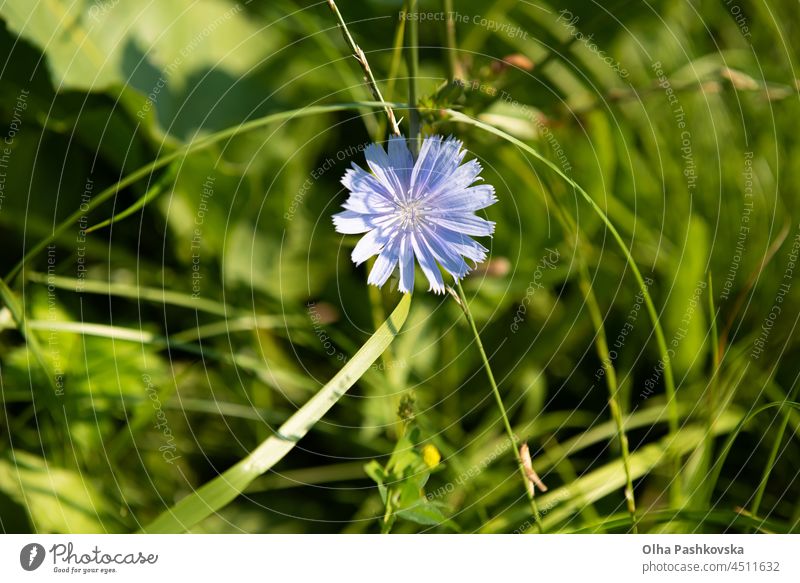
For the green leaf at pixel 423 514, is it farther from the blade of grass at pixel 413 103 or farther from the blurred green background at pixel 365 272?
the blade of grass at pixel 413 103

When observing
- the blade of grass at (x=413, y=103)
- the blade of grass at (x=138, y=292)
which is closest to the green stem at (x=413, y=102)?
the blade of grass at (x=413, y=103)

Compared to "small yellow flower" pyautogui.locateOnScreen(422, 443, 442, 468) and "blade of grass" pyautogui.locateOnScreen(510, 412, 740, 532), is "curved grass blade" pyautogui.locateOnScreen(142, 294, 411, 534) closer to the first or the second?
"small yellow flower" pyautogui.locateOnScreen(422, 443, 442, 468)

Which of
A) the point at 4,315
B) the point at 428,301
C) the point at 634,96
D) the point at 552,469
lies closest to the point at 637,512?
the point at 552,469

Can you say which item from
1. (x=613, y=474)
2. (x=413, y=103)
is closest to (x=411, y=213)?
(x=413, y=103)

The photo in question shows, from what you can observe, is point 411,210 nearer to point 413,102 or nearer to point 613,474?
point 413,102
